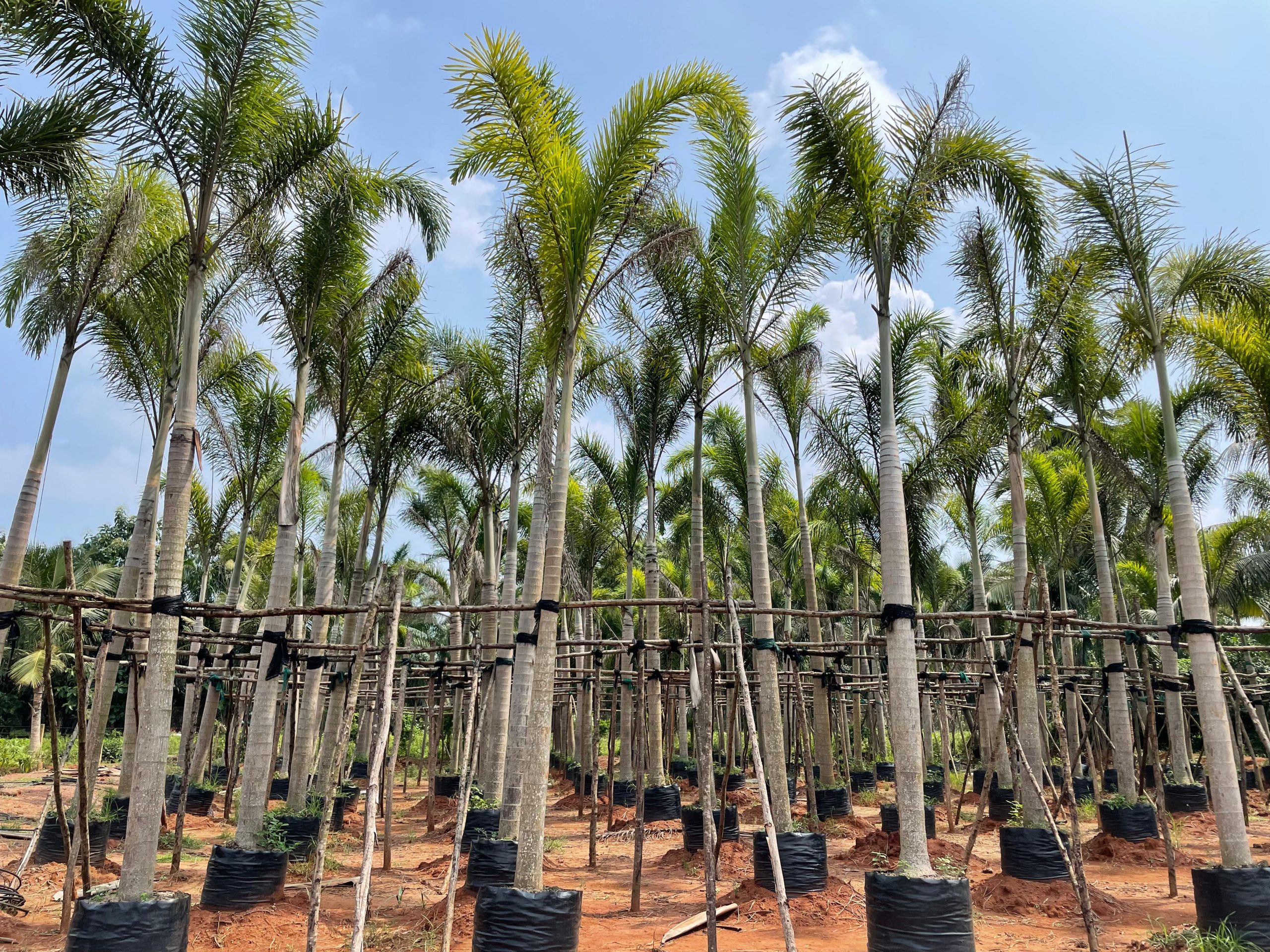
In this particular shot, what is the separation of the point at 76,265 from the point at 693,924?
30.9ft

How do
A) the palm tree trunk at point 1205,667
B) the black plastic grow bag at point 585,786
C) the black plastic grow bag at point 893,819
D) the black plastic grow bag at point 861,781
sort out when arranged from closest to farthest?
the palm tree trunk at point 1205,667, the black plastic grow bag at point 893,819, the black plastic grow bag at point 585,786, the black plastic grow bag at point 861,781

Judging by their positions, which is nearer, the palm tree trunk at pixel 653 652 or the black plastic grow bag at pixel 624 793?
the palm tree trunk at pixel 653 652

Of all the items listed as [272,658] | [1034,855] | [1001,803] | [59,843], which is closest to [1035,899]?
[1034,855]

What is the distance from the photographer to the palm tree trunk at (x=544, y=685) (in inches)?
258

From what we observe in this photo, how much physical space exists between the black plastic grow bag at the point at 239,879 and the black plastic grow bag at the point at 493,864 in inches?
75.5

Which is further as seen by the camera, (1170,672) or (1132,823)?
(1170,672)

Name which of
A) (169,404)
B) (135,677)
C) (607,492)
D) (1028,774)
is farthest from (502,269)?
(607,492)

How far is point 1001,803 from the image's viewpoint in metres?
14.8

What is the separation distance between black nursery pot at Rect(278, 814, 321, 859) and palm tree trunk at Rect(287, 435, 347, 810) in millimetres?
424

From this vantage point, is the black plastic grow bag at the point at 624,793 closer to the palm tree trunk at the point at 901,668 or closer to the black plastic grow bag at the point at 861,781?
the black plastic grow bag at the point at 861,781

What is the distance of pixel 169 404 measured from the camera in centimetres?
1058

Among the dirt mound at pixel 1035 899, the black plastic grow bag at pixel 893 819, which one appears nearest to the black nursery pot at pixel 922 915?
the dirt mound at pixel 1035 899

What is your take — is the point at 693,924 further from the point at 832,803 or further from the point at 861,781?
the point at 861,781

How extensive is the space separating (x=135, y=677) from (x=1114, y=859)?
12.6 m
